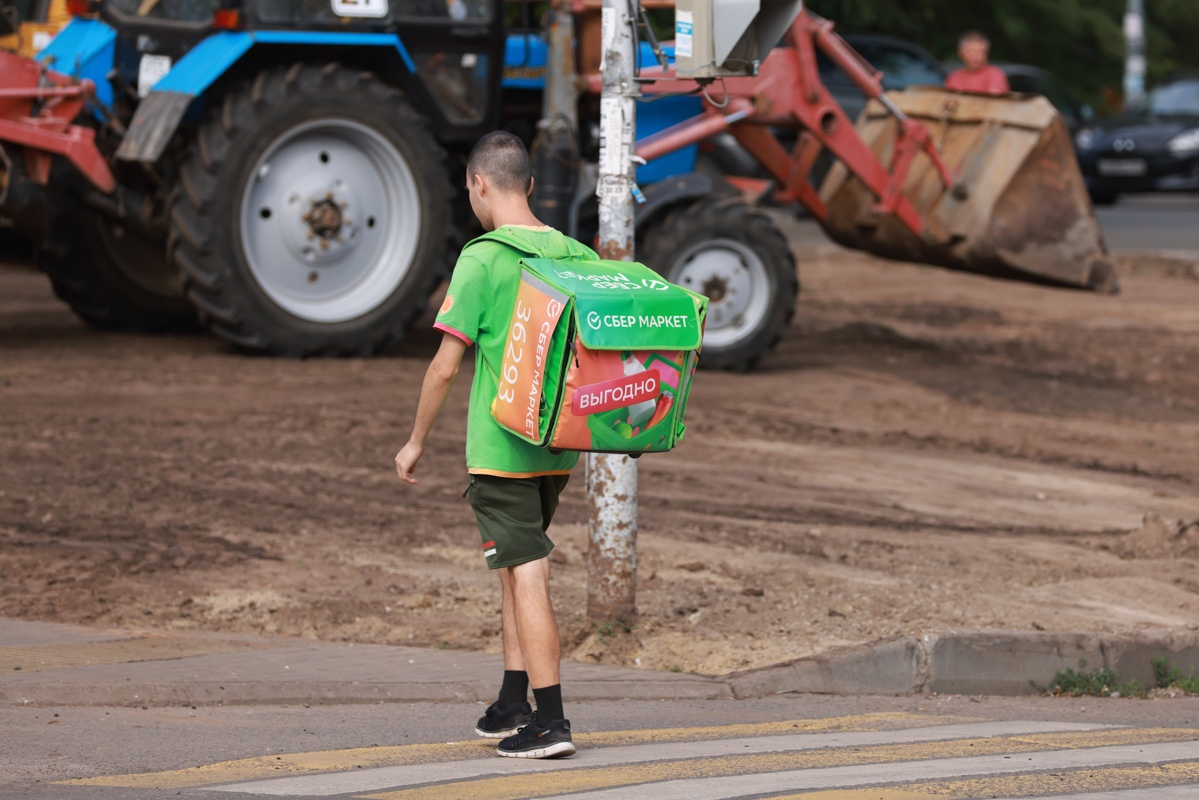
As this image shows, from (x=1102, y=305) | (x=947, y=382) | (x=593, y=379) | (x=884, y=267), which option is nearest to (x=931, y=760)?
(x=593, y=379)

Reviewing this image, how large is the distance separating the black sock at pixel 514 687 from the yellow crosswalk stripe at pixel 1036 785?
0.91m

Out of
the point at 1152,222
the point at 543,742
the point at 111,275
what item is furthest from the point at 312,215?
the point at 1152,222

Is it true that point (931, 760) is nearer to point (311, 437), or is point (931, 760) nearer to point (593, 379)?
point (593, 379)

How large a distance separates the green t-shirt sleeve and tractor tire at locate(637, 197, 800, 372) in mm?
6568

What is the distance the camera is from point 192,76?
410 inches

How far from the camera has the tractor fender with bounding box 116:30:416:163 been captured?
10156 millimetres

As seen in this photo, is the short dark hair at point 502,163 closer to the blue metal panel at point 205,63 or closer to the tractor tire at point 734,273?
the blue metal panel at point 205,63

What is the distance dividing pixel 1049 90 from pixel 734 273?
1597cm

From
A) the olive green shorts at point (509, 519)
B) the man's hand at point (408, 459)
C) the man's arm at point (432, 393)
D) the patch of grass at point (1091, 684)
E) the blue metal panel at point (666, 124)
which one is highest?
the blue metal panel at point (666, 124)

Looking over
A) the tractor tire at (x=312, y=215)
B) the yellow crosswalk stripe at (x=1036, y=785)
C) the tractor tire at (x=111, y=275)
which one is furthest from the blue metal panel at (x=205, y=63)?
the yellow crosswalk stripe at (x=1036, y=785)

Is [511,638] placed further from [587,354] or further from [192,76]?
[192,76]

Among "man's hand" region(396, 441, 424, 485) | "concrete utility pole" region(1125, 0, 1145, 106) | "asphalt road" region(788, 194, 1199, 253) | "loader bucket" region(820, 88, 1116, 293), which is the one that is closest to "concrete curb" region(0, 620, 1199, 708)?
"man's hand" region(396, 441, 424, 485)

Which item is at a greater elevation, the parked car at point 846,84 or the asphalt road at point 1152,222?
the parked car at point 846,84

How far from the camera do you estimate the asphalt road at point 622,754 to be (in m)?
4.41
